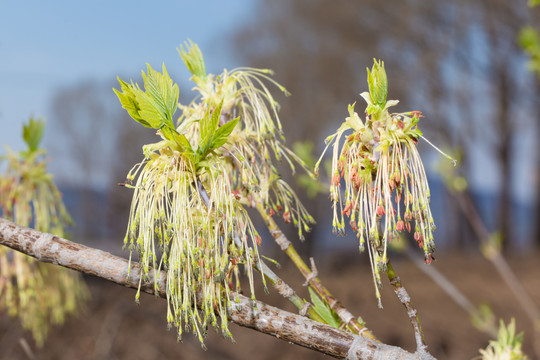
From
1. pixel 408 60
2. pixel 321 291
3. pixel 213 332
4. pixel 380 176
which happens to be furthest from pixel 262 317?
pixel 408 60

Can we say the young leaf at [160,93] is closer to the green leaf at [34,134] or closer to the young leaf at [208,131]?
the young leaf at [208,131]

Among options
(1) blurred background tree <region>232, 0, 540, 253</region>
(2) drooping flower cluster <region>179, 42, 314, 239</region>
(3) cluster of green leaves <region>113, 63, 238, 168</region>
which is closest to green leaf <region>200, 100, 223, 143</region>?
(3) cluster of green leaves <region>113, 63, 238, 168</region>

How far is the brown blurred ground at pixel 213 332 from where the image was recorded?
3336 millimetres

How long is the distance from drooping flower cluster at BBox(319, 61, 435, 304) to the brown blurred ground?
99.0 inches

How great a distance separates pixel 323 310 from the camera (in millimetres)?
741

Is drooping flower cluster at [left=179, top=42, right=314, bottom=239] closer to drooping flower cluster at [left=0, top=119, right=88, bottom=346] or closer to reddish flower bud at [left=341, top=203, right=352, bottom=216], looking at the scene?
reddish flower bud at [left=341, top=203, right=352, bottom=216]

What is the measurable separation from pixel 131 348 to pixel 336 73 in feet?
26.4

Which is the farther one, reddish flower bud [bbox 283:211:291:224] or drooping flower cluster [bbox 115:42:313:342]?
reddish flower bud [bbox 283:211:291:224]

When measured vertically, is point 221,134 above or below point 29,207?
above

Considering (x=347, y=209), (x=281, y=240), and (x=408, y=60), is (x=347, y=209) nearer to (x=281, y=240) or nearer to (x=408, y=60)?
(x=281, y=240)

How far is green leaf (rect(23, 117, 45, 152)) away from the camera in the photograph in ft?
3.62

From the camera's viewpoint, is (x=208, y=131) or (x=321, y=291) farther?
(x=321, y=291)

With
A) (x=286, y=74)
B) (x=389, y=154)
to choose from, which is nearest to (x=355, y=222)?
(x=389, y=154)

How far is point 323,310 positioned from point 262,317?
0.41 feet
